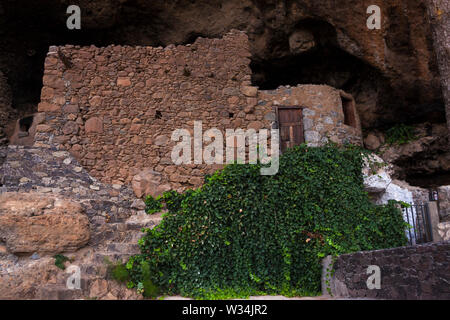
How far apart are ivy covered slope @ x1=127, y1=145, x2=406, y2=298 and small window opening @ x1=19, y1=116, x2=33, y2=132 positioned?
465cm

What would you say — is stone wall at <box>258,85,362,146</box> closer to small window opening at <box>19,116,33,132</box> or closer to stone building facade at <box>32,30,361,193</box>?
stone building facade at <box>32,30,361,193</box>

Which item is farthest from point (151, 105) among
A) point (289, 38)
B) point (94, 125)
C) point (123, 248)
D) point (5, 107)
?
point (5, 107)

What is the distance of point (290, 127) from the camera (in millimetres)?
7801

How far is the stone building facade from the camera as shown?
6898mm

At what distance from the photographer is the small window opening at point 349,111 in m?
8.73

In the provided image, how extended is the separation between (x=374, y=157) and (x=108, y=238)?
5.80m

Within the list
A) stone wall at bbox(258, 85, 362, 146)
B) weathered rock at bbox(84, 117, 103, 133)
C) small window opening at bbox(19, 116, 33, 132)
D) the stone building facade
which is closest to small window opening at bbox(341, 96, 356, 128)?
stone wall at bbox(258, 85, 362, 146)

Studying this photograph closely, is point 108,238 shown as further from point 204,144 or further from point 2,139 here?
point 2,139

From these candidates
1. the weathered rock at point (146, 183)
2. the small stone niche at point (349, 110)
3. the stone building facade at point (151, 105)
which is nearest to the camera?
the weathered rock at point (146, 183)

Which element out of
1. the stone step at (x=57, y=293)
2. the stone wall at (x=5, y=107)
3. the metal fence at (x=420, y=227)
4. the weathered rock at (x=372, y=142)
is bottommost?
the stone step at (x=57, y=293)

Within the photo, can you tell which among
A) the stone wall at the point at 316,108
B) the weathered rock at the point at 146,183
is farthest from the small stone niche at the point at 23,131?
the stone wall at the point at 316,108

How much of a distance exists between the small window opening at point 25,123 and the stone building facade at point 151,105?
2496 millimetres

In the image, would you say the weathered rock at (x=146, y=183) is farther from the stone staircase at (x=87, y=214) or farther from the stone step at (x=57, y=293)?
the stone step at (x=57, y=293)

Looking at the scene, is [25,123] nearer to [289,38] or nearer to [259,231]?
[259,231]
